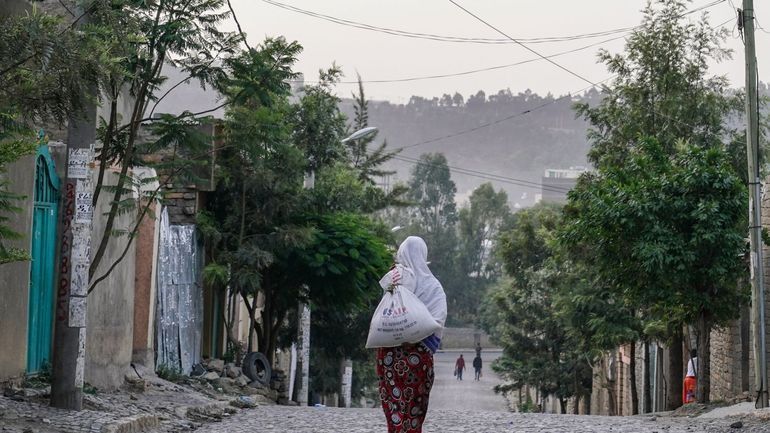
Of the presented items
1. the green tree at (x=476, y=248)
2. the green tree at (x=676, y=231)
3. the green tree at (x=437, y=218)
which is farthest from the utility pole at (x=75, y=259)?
the green tree at (x=437, y=218)

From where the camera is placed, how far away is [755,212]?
18.2 meters

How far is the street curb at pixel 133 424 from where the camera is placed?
1112cm

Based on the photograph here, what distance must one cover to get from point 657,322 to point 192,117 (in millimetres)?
14389

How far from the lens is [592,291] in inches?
1307

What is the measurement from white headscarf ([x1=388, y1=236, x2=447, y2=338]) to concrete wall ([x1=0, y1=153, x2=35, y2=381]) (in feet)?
13.7

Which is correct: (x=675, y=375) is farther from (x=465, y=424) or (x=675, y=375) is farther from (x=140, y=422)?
(x=140, y=422)

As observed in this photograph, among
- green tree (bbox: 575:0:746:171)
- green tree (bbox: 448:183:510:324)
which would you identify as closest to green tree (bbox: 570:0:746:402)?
green tree (bbox: 575:0:746:171)

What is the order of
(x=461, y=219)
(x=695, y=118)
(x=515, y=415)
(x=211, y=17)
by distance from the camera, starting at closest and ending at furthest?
(x=211, y=17) → (x=515, y=415) → (x=695, y=118) → (x=461, y=219)

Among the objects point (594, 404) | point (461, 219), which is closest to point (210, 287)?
point (594, 404)

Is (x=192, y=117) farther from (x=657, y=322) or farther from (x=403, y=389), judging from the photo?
(x=657, y=322)

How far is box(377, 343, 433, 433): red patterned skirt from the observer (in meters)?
9.88

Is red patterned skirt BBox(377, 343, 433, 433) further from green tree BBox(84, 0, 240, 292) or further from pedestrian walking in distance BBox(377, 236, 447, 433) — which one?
green tree BBox(84, 0, 240, 292)

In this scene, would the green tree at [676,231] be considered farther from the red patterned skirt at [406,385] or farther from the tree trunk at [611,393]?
the tree trunk at [611,393]

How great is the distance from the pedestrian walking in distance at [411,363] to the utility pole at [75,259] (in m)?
3.45
